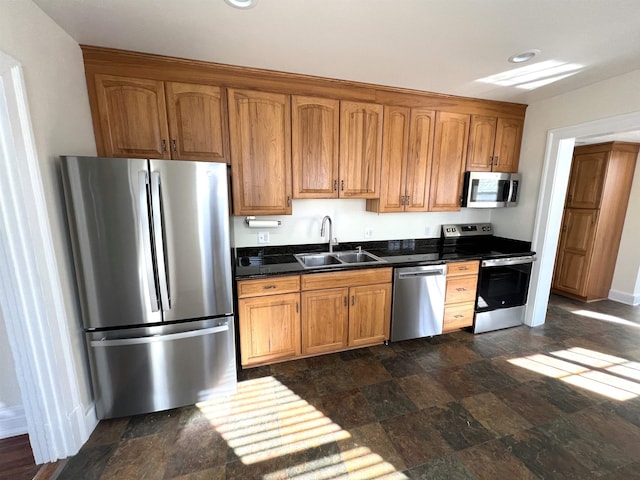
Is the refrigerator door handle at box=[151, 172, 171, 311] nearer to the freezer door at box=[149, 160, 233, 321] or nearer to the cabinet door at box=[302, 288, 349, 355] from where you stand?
the freezer door at box=[149, 160, 233, 321]

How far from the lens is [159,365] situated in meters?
1.89

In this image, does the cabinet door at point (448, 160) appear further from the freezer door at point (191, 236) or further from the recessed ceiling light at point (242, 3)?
the freezer door at point (191, 236)

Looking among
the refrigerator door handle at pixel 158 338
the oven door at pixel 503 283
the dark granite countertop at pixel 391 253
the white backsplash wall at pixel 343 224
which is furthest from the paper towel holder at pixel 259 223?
the oven door at pixel 503 283

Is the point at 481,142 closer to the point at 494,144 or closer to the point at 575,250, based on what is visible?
the point at 494,144

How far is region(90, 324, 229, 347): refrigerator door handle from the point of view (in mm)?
1772

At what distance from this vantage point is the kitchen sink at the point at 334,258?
111 inches

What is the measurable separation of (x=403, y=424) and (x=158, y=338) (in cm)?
178

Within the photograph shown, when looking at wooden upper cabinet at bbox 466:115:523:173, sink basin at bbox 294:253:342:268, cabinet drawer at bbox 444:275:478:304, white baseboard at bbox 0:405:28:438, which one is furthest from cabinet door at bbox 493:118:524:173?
white baseboard at bbox 0:405:28:438

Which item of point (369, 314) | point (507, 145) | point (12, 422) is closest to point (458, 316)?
point (369, 314)

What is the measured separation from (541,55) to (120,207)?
10.3ft

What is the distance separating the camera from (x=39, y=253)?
1.47 m

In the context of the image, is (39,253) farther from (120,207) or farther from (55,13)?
(55,13)

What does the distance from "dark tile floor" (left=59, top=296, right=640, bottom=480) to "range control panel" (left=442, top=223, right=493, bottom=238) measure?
139cm

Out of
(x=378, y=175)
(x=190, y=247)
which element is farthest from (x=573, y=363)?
(x=190, y=247)
